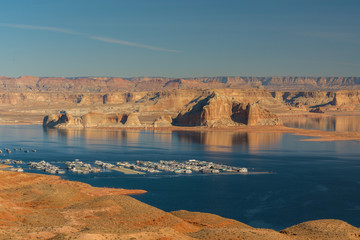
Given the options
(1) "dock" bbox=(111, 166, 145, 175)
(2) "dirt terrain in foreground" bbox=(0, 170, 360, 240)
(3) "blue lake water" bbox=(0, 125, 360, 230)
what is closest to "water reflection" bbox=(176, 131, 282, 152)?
(3) "blue lake water" bbox=(0, 125, 360, 230)

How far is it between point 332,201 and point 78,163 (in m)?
60.5

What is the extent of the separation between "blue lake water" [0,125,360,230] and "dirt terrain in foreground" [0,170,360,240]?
10.1m

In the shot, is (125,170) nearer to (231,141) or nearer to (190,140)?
(190,140)

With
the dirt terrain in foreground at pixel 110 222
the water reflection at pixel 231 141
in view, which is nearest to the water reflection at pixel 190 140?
the water reflection at pixel 231 141

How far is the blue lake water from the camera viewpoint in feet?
249

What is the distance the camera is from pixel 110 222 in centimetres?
5712

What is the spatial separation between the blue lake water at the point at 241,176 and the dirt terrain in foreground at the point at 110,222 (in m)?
10.1

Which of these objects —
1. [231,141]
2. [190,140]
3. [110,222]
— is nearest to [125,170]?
[110,222]

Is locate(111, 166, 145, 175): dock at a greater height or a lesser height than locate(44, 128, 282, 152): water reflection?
lesser

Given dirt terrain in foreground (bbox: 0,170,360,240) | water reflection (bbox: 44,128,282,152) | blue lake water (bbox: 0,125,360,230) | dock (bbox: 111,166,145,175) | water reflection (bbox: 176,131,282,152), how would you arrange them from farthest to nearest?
water reflection (bbox: 44,128,282,152)
water reflection (bbox: 176,131,282,152)
dock (bbox: 111,166,145,175)
blue lake water (bbox: 0,125,360,230)
dirt terrain in foreground (bbox: 0,170,360,240)

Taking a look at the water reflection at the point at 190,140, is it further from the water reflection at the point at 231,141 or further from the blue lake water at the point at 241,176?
the blue lake water at the point at 241,176

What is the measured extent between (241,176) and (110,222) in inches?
1985

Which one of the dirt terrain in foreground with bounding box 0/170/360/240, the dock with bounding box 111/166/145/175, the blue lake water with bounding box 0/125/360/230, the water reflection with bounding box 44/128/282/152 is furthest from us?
the water reflection with bounding box 44/128/282/152

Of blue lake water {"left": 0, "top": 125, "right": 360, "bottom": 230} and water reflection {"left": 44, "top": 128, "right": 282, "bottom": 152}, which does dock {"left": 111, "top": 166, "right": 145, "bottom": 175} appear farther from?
water reflection {"left": 44, "top": 128, "right": 282, "bottom": 152}
